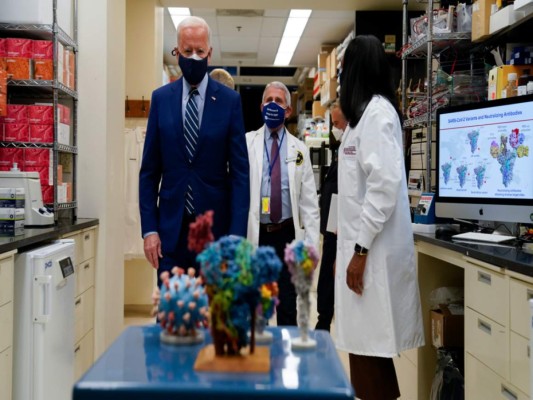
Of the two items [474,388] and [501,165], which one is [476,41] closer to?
[501,165]

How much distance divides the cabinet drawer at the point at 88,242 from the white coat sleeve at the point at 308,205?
3.66 feet

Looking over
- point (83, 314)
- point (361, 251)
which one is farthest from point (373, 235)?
point (83, 314)

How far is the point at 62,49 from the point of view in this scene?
120 inches

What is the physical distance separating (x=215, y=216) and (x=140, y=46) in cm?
331

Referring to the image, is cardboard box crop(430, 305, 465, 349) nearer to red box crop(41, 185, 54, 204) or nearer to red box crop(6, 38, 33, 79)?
red box crop(41, 185, 54, 204)

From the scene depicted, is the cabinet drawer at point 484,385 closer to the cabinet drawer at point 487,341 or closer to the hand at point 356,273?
the cabinet drawer at point 487,341

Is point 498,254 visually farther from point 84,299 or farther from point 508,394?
point 84,299

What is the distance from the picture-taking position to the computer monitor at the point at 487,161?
2.23 m

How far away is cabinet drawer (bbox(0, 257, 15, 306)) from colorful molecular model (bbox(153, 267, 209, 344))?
117 cm

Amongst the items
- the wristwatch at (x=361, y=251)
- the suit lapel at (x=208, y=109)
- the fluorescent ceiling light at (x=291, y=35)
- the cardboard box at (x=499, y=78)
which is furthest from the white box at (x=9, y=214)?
the fluorescent ceiling light at (x=291, y=35)

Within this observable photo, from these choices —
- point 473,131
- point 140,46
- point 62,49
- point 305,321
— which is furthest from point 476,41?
point 140,46

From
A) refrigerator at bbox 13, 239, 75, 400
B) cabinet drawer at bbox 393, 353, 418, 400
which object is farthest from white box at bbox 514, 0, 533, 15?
refrigerator at bbox 13, 239, 75, 400

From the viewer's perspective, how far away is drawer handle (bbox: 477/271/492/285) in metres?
1.96

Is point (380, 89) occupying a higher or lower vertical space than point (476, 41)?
lower
